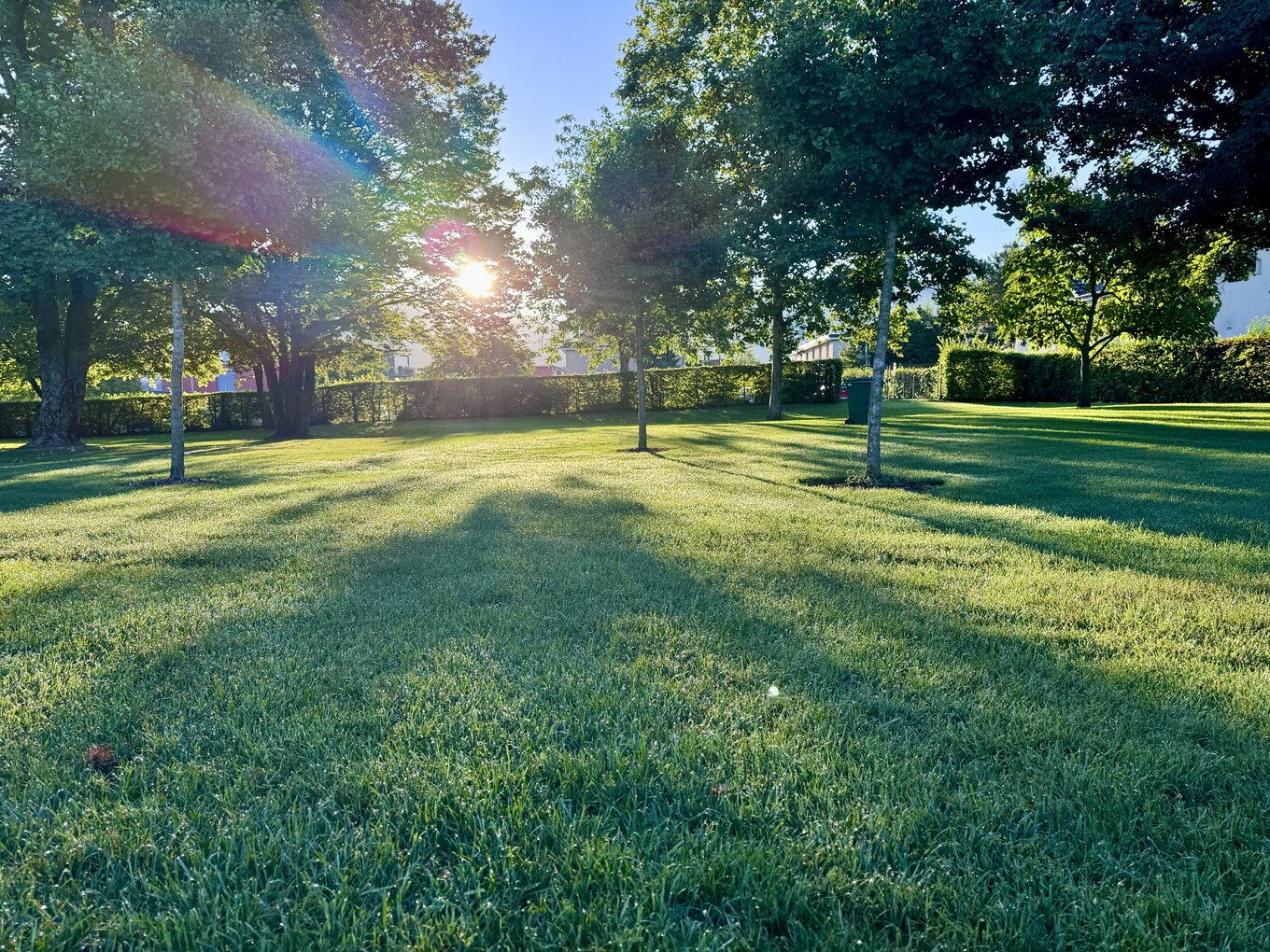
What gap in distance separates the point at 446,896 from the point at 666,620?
6.60 feet

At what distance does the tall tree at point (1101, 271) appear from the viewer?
14.7 metres

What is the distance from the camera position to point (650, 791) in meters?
2.01

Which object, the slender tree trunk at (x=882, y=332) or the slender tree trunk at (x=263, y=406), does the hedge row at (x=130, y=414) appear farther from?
the slender tree trunk at (x=882, y=332)

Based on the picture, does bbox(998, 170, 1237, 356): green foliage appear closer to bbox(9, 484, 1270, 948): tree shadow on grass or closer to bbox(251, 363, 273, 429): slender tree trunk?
bbox(9, 484, 1270, 948): tree shadow on grass

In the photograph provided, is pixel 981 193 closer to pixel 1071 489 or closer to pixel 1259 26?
pixel 1071 489

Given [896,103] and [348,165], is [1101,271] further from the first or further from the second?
[348,165]

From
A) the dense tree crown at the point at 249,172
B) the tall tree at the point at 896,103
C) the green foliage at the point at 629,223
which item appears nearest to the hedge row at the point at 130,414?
the dense tree crown at the point at 249,172

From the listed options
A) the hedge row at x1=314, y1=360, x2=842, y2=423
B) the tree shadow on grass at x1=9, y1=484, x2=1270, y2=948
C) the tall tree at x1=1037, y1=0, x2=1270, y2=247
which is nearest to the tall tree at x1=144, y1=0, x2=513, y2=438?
the hedge row at x1=314, y1=360, x2=842, y2=423

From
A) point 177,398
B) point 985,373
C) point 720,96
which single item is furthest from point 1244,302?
point 177,398

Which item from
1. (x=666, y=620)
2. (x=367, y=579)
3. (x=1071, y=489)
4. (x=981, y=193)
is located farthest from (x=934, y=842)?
(x=981, y=193)

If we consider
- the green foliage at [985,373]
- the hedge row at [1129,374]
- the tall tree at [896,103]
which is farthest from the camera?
the green foliage at [985,373]

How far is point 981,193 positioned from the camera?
8617 mm

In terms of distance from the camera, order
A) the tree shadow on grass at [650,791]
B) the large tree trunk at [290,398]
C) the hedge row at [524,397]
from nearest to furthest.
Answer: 1. the tree shadow on grass at [650,791]
2. the large tree trunk at [290,398]
3. the hedge row at [524,397]

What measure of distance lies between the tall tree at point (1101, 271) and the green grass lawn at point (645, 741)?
7.46 meters
